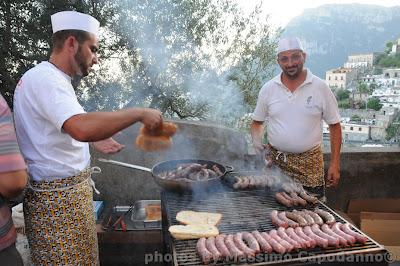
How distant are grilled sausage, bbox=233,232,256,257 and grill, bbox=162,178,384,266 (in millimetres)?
52

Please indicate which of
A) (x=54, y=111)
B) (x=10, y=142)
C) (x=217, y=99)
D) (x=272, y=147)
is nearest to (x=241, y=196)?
(x=272, y=147)

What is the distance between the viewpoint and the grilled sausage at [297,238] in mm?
2396

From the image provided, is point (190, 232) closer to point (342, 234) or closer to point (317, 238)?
point (317, 238)

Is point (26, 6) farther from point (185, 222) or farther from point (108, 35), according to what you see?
point (185, 222)

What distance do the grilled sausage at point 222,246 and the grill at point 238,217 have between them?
6 cm

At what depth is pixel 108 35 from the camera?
7246mm

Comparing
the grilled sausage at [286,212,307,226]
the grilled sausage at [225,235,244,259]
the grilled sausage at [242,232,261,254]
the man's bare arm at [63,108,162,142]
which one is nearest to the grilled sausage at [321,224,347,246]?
the grilled sausage at [286,212,307,226]

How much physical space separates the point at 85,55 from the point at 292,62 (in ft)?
8.30

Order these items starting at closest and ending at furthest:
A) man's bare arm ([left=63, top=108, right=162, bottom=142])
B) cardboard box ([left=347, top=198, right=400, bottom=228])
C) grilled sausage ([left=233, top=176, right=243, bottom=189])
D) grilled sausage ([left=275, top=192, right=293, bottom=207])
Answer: man's bare arm ([left=63, top=108, right=162, bottom=142]) < grilled sausage ([left=275, top=192, right=293, bottom=207]) < grilled sausage ([left=233, top=176, right=243, bottom=189]) < cardboard box ([left=347, top=198, right=400, bottom=228])

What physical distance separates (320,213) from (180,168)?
1511mm

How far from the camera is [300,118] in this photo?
4.06 metres

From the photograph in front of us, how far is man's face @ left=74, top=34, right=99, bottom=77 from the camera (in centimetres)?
266

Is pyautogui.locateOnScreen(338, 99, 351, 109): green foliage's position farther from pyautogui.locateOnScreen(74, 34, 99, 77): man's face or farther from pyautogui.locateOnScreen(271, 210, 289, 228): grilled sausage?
pyautogui.locateOnScreen(74, 34, 99, 77): man's face

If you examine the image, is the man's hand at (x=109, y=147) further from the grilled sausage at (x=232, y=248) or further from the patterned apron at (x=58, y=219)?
the grilled sausage at (x=232, y=248)
